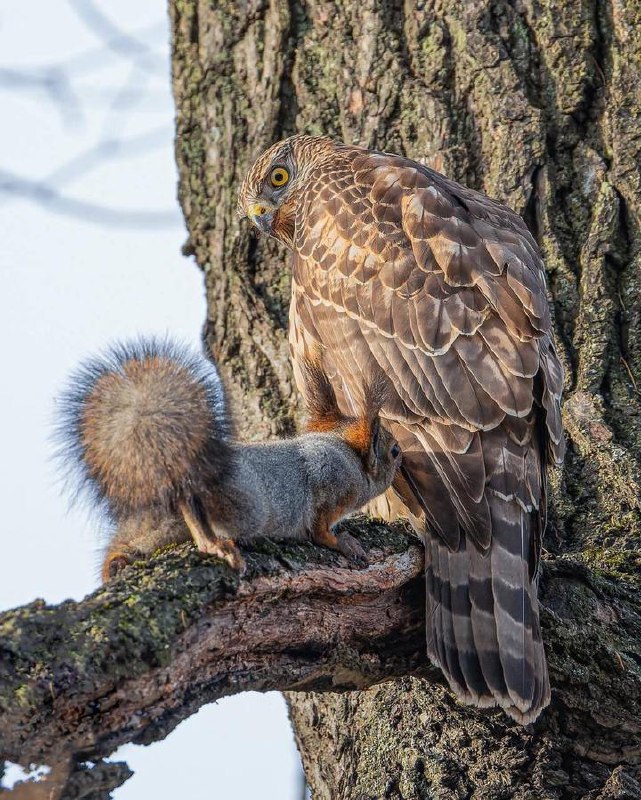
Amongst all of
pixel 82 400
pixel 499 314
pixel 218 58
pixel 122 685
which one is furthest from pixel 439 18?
pixel 122 685

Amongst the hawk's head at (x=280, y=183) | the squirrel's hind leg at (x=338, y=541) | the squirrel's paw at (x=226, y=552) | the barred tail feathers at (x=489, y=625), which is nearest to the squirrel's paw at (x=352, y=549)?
the squirrel's hind leg at (x=338, y=541)

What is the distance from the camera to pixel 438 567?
3.56m

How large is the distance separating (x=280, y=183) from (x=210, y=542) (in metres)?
3.01

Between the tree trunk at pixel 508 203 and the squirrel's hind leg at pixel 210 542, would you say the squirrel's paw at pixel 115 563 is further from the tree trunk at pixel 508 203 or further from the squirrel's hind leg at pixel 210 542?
the tree trunk at pixel 508 203

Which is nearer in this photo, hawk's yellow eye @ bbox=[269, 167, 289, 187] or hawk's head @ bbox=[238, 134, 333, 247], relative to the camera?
hawk's head @ bbox=[238, 134, 333, 247]

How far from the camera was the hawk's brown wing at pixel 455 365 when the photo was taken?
3.46 metres

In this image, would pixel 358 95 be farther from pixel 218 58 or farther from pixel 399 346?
pixel 399 346

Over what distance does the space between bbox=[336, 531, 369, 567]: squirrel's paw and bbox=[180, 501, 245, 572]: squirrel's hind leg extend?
20.2 inches

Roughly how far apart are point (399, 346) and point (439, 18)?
1721mm

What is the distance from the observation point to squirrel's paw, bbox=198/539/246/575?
2750 millimetres

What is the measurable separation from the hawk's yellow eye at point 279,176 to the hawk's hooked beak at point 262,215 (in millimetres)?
149

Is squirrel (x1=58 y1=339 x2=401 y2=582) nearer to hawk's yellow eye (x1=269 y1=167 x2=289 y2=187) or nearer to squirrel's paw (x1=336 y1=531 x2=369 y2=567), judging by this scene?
squirrel's paw (x1=336 y1=531 x2=369 y2=567)

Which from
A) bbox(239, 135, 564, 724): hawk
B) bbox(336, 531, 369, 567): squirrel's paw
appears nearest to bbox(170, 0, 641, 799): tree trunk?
bbox(239, 135, 564, 724): hawk

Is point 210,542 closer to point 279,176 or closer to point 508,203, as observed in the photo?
point 508,203
